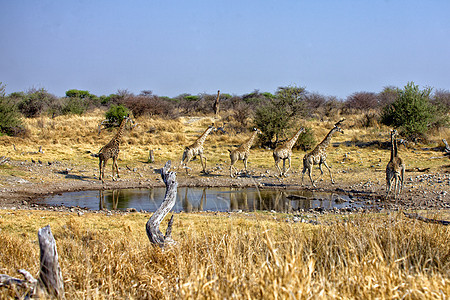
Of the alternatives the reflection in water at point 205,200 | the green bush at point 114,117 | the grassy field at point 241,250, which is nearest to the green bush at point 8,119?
the grassy field at point 241,250

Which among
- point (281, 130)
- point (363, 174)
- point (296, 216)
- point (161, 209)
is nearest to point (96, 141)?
point (281, 130)

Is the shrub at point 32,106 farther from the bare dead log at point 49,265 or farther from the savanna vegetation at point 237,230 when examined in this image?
the bare dead log at point 49,265

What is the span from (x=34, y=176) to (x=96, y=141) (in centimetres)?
802

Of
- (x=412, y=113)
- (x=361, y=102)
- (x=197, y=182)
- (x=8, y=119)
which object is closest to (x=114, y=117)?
(x=8, y=119)

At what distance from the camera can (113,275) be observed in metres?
5.06

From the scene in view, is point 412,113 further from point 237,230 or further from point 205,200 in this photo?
point 237,230

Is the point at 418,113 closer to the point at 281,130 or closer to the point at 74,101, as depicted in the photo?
the point at 281,130

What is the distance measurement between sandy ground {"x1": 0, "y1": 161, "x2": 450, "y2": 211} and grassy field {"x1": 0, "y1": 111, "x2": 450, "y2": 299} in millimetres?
350

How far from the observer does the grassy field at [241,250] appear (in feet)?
13.0

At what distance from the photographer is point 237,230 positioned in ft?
21.9

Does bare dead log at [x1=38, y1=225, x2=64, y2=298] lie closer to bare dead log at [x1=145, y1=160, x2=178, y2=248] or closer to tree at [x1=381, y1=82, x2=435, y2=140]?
bare dead log at [x1=145, y1=160, x2=178, y2=248]

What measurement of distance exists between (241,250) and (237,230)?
912 mm

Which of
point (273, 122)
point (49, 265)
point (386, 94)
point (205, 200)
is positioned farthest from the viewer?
point (386, 94)

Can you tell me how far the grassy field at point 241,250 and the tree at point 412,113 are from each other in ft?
6.01
